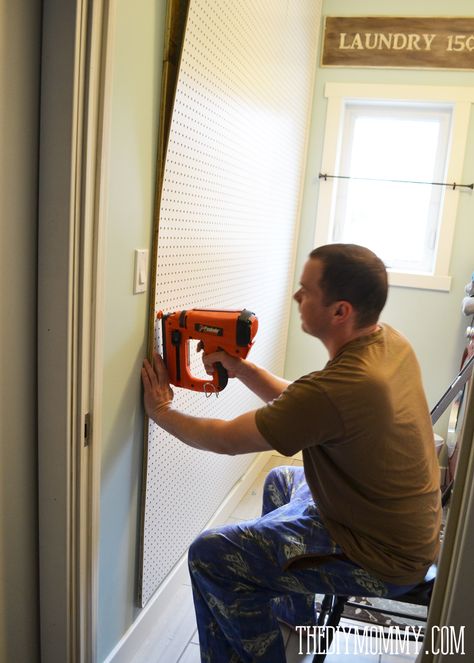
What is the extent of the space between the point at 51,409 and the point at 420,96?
282cm

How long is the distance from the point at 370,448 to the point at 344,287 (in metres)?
0.41

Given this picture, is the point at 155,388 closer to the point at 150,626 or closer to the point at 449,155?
the point at 150,626

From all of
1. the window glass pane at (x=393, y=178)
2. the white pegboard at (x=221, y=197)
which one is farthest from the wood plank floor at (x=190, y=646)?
the window glass pane at (x=393, y=178)

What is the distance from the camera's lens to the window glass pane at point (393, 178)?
11.1ft

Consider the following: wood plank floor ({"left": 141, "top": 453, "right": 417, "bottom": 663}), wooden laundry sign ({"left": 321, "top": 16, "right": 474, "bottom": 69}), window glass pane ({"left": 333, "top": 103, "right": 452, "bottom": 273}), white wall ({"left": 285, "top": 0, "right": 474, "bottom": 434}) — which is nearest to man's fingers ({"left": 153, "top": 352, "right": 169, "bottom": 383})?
wood plank floor ({"left": 141, "top": 453, "right": 417, "bottom": 663})

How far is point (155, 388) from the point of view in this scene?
5.29ft

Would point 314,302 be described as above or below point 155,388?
above

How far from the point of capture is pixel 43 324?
4.03 ft

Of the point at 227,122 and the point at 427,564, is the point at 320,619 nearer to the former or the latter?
the point at 427,564

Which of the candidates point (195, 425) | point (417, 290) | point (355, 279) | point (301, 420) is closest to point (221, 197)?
point (355, 279)

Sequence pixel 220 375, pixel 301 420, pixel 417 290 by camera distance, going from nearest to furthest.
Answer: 1. pixel 301 420
2. pixel 220 375
3. pixel 417 290

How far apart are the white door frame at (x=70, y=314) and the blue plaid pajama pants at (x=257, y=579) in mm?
309

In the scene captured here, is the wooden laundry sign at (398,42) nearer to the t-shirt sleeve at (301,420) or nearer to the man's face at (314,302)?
the man's face at (314,302)

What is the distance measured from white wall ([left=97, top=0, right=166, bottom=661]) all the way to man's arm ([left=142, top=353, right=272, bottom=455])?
4cm
